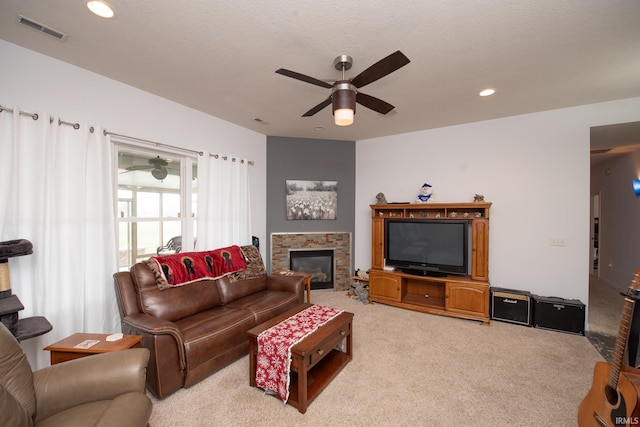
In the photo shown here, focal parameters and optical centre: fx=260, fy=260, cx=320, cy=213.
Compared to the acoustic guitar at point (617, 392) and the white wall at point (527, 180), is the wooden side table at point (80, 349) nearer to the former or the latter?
the acoustic guitar at point (617, 392)

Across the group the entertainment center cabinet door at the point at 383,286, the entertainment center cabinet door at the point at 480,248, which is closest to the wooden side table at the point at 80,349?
the entertainment center cabinet door at the point at 383,286

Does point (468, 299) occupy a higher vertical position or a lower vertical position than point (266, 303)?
lower

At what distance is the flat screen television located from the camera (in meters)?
3.65

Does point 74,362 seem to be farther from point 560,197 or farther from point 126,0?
point 560,197

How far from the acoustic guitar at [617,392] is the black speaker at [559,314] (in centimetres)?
194

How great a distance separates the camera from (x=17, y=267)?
2.10 m

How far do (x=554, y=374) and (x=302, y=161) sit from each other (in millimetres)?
4107

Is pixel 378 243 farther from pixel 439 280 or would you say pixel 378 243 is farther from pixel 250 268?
pixel 250 268

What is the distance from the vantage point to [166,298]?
2.47 m

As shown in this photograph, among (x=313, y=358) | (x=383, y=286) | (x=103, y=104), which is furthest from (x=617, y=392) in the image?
(x=103, y=104)

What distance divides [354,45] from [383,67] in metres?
0.49

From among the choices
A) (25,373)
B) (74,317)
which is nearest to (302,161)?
(74,317)

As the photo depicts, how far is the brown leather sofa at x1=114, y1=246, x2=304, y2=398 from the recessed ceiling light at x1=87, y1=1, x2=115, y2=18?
6.58ft

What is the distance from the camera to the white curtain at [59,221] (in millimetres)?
2068
